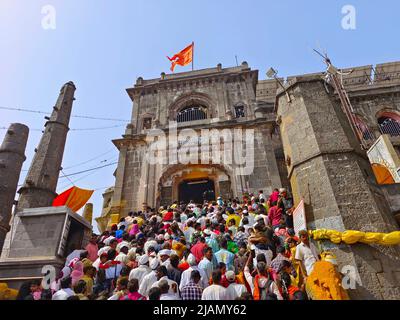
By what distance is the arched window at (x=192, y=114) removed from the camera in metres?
16.8

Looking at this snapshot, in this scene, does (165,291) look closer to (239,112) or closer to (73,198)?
(73,198)

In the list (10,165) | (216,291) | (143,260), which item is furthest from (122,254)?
(10,165)

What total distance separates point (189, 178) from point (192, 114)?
4.66m

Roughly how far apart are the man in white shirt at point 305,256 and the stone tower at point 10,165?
30.2 ft

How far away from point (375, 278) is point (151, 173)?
37.9ft

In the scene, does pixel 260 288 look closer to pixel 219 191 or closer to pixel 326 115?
pixel 326 115

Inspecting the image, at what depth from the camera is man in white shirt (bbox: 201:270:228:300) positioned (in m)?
3.51

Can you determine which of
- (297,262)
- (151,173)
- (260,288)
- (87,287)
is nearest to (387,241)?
(297,262)

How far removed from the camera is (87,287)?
4.50 meters

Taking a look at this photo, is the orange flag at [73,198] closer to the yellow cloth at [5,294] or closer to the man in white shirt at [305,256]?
the yellow cloth at [5,294]

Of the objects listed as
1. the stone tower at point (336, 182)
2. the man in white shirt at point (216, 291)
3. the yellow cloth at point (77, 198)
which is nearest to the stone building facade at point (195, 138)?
the yellow cloth at point (77, 198)

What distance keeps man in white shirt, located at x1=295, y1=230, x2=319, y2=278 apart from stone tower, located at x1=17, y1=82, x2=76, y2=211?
10728 mm

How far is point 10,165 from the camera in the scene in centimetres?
1006

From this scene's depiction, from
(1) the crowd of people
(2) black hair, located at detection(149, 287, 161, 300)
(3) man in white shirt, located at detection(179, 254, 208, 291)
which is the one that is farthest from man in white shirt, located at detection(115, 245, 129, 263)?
(2) black hair, located at detection(149, 287, 161, 300)
